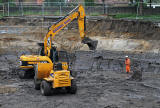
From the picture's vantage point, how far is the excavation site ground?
40.8 ft

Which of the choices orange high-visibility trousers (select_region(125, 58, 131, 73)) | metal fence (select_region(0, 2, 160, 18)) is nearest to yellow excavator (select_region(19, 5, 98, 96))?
orange high-visibility trousers (select_region(125, 58, 131, 73))

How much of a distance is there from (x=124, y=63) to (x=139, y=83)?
4.60 meters

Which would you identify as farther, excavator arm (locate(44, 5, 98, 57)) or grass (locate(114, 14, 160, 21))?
grass (locate(114, 14, 160, 21))

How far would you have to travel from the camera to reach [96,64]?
2114cm

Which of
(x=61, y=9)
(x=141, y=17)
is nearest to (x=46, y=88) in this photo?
(x=141, y=17)

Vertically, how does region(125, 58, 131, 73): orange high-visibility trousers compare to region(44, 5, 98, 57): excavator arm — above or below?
below

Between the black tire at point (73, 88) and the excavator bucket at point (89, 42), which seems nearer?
the black tire at point (73, 88)

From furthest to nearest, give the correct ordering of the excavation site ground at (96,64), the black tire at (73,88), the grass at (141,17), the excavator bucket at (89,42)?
the grass at (141,17)
the excavator bucket at (89,42)
the black tire at (73,88)
the excavation site ground at (96,64)

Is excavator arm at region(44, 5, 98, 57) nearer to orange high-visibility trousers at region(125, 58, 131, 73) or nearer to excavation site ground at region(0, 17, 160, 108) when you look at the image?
excavation site ground at region(0, 17, 160, 108)

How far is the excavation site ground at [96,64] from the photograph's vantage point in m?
12.4

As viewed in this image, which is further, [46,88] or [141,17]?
A: [141,17]

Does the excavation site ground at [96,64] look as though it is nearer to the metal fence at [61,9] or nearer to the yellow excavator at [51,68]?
the yellow excavator at [51,68]

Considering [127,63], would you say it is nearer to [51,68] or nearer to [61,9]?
[51,68]

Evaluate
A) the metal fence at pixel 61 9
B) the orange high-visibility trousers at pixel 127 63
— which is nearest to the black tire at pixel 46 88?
the orange high-visibility trousers at pixel 127 63
